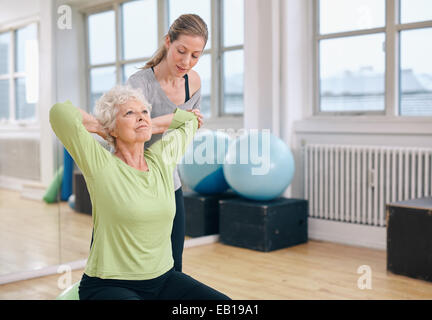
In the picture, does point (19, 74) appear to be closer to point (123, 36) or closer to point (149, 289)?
point (123, 36)

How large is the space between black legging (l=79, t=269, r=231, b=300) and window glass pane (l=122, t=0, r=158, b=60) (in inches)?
84.1

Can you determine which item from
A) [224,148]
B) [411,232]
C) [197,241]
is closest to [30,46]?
[224,148]

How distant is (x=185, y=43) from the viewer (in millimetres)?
1774

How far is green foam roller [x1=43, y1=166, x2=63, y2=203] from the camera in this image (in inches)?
129

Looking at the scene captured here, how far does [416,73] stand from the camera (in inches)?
156

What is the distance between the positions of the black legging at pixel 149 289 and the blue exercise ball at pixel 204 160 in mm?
2617

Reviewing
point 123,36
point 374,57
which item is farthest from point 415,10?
point 123,36

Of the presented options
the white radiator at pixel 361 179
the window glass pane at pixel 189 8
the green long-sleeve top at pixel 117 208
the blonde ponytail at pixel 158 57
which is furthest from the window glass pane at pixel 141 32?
the green long-sleeve top at pixel 117 208

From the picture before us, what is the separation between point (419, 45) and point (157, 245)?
3099mm

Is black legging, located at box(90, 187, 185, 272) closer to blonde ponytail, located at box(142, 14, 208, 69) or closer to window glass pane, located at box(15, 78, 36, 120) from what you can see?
blonde ponytail, located at box(142, 14, 208, 69)

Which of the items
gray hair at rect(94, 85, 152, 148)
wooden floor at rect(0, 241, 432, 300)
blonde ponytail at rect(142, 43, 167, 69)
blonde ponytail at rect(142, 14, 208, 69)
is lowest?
wooden floor at rect(0, 241, 432, 300)

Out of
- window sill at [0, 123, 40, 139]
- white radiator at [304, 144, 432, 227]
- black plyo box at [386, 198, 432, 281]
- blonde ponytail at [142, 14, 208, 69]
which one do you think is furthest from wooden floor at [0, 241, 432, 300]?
blonde ponytail at [142, 14, 208, 69]

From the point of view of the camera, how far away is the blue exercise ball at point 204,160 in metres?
4.15
